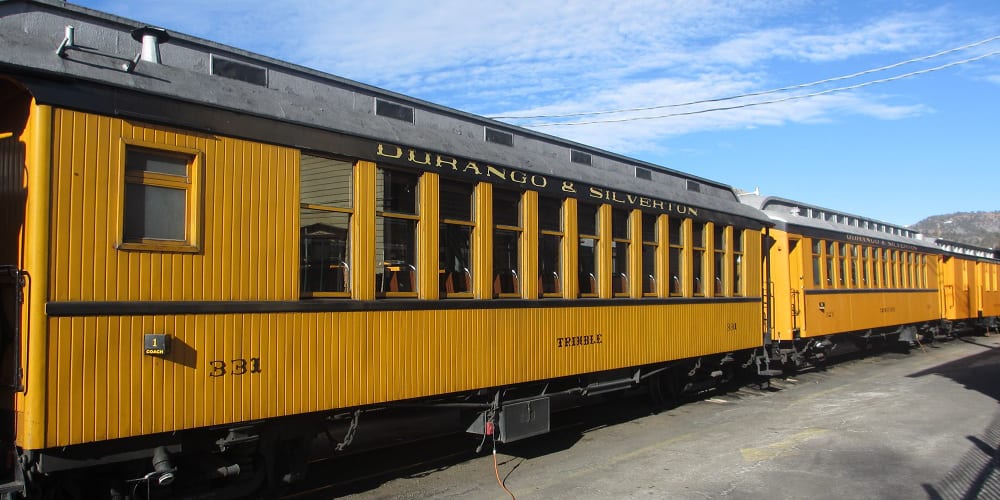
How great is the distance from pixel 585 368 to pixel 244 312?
14.4 ft

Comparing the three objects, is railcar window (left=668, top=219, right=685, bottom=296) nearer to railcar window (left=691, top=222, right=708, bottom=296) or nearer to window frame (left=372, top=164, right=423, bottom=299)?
railcar window (left=691, top=222, right=708, bottom=296)

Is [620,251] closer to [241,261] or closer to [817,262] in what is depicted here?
[241,261]

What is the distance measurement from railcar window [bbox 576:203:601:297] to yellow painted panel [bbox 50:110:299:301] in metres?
3.83

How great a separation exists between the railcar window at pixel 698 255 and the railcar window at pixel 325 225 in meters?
6.13

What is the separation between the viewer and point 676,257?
1034 cm

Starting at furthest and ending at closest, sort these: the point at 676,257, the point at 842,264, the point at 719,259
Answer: the point at 842,264
the point at 719,259
the point at 676,257

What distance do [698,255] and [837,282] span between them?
6.42 m

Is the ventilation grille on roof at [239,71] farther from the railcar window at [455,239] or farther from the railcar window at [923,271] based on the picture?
the railcar window at [923,271]

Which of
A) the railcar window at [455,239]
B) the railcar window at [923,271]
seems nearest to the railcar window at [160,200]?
the railcar window at [455,239]

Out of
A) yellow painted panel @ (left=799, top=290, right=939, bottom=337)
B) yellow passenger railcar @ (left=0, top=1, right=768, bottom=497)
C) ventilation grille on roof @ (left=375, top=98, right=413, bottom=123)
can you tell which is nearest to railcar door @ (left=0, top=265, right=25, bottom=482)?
yellow passenger railcar @ (left=0, top=1, right=768, bottom=497)

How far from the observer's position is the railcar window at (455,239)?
6891 millimetres

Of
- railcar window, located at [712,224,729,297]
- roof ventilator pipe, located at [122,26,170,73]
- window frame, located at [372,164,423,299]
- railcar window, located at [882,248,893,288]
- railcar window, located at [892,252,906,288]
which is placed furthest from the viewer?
railcar window, located at [892,252,906,288]

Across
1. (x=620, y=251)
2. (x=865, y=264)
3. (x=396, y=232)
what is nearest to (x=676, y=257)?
(x=620, y=251)

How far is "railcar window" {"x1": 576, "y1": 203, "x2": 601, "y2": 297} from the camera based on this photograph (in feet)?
28.1
